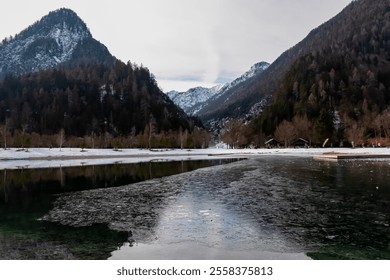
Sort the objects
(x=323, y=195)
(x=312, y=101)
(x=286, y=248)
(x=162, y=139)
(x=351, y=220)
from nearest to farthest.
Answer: (x=286, y=248) → (x=351, y=220) → (x=323, y=195) → (x=162, y=139) → (x=312, y=101)

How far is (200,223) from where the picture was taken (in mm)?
13734

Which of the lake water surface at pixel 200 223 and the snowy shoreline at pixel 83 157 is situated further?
the snowy shoreline at pixel 83 157

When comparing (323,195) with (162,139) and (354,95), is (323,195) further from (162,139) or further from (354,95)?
(354,95)

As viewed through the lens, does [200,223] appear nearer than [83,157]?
Yes

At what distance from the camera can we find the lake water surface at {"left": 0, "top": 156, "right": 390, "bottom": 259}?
400 inches

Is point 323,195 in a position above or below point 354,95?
below

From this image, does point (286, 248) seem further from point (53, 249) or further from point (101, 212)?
point (101, 212)

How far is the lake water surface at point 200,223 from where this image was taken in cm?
1017

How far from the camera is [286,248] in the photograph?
407 inches

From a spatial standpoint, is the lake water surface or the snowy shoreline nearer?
the lake water surface
